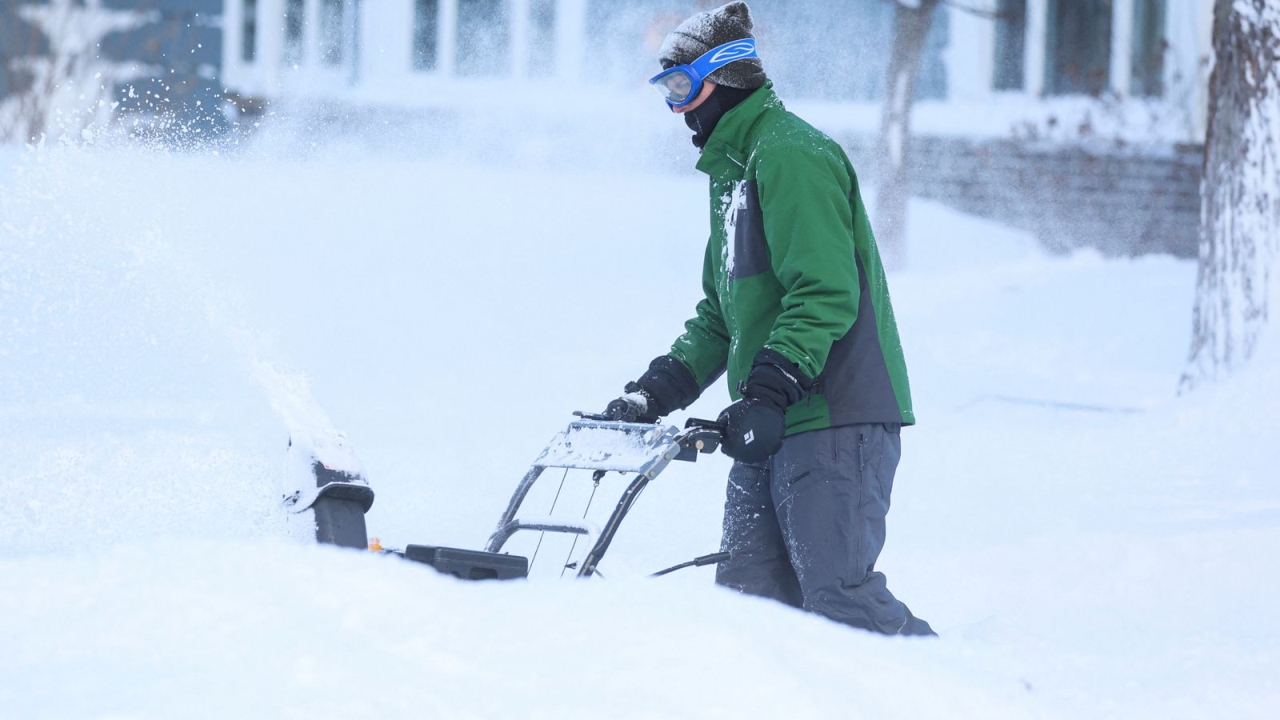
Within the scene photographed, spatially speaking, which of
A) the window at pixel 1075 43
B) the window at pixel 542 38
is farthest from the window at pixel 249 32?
the window at pixel 1075 43

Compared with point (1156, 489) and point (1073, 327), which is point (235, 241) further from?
point (1156, 489)

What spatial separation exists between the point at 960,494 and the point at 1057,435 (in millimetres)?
1310

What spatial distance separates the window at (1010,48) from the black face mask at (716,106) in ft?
47.8

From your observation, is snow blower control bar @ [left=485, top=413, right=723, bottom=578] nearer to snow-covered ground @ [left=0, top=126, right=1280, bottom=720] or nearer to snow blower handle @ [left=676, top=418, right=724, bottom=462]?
snow blower handle @ [left=676, top=418, right=724, bottom=462]

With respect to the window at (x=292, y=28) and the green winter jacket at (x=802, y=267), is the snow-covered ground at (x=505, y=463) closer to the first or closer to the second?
the green winter jacket at (x=802, y=267)

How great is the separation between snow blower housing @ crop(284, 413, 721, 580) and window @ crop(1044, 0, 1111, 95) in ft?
48.6

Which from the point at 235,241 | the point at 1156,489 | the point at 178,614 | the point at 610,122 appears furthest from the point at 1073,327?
the point at 178,614

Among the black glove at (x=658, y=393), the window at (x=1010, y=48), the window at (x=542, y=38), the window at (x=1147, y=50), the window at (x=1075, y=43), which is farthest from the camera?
the window at (x=542, y=38)

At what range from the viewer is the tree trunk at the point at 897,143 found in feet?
44.1

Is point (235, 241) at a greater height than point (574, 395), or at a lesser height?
greater

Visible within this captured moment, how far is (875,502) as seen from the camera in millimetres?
3207

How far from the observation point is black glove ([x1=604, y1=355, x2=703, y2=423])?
3551 mm

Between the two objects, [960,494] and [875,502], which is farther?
[960,494]

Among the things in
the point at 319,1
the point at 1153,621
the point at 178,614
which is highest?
the point at 319,1
